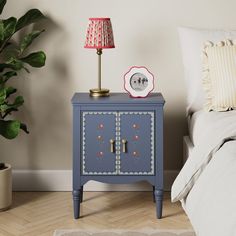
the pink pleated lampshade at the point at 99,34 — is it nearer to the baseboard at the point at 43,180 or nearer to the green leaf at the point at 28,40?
the green leaf at the point at 28,40

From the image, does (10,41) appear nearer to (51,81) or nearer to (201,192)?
(51,81)

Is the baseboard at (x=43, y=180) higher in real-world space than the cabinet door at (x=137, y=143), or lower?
lower

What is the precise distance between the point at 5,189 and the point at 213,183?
168 cm

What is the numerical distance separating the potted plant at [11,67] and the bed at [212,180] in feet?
3.68

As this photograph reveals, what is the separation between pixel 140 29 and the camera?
157 inches

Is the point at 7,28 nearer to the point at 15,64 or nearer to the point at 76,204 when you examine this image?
the point at 15,64

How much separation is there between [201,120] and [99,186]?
1.03m

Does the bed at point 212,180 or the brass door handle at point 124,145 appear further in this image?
the brass door handle at point 124,145

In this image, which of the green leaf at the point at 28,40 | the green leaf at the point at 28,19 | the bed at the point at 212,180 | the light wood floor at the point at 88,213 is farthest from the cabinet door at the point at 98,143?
the green leaf at the point at 28,19

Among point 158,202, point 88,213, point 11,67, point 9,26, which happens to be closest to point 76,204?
point 88,213

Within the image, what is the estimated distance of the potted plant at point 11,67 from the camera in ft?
12.0

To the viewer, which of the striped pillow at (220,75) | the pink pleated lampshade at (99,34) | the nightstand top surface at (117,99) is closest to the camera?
the striped pillow at (220,75)

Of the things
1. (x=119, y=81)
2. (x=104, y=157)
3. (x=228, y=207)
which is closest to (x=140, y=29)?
(x=119, y=81)

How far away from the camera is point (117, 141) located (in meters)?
3.57
